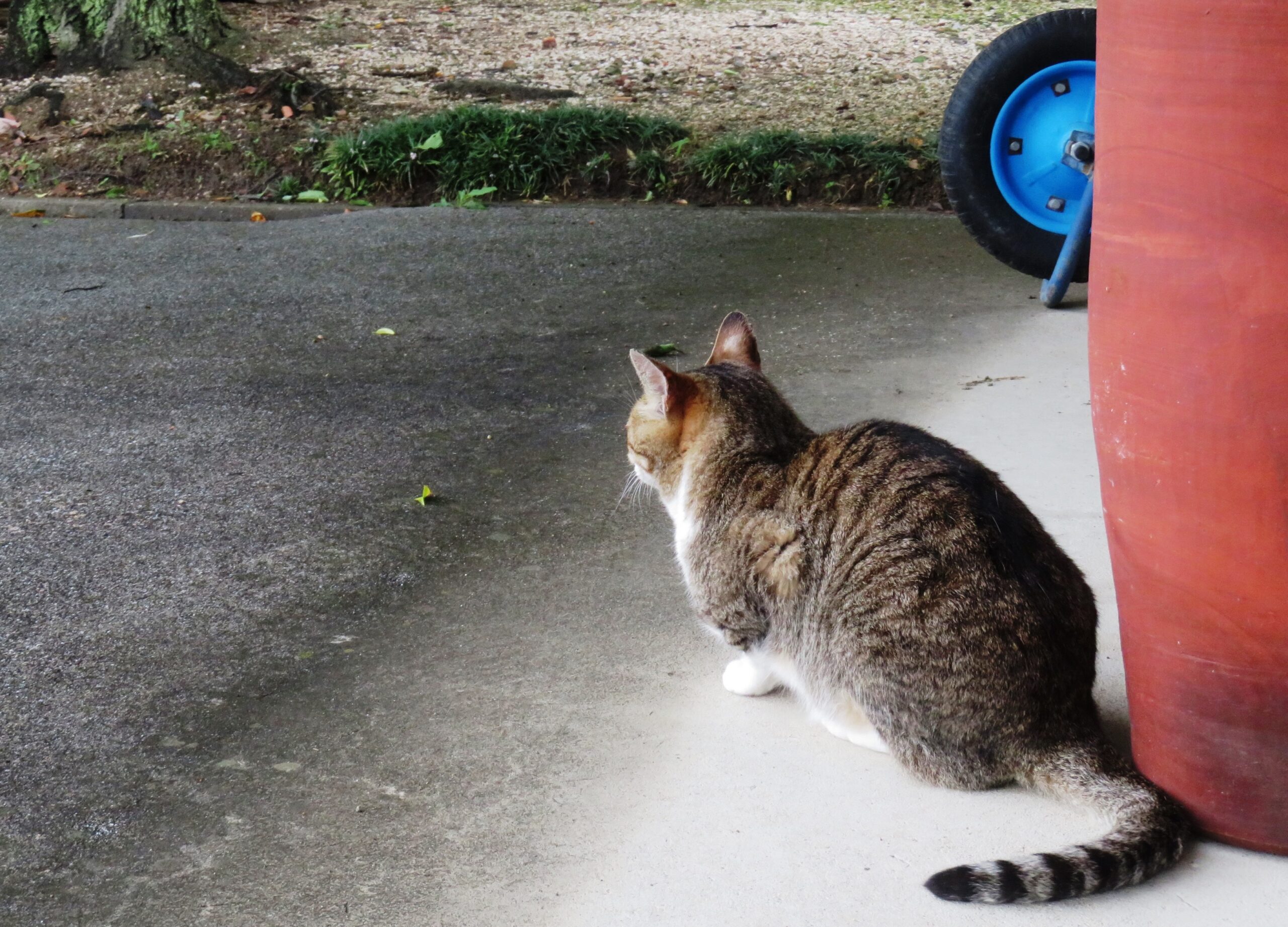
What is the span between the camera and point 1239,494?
2111 mm

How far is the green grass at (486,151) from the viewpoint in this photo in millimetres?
7227

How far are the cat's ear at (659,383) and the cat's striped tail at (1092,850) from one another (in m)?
1.15

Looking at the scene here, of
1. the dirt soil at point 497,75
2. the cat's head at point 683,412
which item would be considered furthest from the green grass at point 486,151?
the cat's head at point 683,412

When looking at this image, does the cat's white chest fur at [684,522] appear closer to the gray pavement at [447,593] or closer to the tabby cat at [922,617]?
the tabby cat at [922,617]

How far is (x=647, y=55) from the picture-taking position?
911 centimetres

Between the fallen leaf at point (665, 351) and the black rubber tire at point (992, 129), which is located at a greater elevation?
the black rubber tire at point (992, 129)

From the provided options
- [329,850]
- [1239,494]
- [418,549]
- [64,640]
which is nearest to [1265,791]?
[1239,494]

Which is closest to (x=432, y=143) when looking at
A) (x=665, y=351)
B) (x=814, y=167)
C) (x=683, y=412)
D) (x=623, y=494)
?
(x=814, y=167)

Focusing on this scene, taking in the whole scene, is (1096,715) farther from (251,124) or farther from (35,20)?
(35,20)

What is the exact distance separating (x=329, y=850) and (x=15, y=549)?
1.82 m

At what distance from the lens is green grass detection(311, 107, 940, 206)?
698 centimetres

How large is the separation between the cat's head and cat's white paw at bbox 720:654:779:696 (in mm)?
461

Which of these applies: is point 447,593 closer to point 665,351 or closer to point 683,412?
point 683,412

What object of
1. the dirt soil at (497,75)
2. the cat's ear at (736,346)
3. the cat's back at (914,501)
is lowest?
the cat's back at (914,501)
